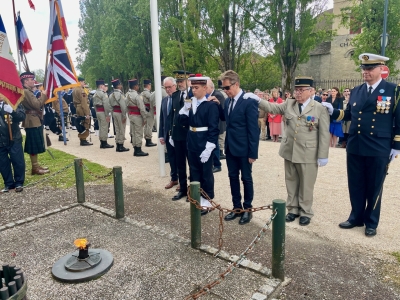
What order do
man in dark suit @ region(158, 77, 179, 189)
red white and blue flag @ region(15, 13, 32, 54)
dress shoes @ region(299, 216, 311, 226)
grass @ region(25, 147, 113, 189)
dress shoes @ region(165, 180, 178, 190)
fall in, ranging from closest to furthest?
1. dress shoes @ region(299, 216, 311, 226)
2. man in dark suit @ region(158, 77, 179, 189)
3. dress shoes @ region(165, 180, 178, 190)
4. grass @ region(25, 147, 113, 189)
5. red white and blue flag @ region(15, 13, 32, 54)

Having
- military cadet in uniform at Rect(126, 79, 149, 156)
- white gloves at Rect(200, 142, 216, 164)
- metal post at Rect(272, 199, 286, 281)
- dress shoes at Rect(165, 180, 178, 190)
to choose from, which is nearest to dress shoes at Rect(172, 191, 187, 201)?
dress shoes at Rect(165, 180, 178, 190)

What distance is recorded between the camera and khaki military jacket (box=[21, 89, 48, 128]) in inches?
→ 301

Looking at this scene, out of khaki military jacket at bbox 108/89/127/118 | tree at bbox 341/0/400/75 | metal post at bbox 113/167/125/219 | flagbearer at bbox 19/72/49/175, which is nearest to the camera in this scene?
metal post at bbox 113/167/125/219

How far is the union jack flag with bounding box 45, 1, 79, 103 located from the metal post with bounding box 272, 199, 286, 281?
616cm

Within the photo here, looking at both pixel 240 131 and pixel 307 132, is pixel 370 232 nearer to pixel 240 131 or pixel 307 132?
pixel 307 132

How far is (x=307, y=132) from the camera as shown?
472 cm

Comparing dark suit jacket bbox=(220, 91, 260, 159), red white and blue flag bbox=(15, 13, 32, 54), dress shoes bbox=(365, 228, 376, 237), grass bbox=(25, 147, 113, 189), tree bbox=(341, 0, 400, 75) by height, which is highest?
tree bbox=(341, 0, 400, 75)

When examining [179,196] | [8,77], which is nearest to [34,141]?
[8,77]

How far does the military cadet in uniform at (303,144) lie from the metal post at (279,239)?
4.97 ft

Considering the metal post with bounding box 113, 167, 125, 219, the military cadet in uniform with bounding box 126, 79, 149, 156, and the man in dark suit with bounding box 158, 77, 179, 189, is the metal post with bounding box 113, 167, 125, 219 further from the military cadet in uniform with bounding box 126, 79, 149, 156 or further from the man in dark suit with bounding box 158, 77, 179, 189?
the military cadet in uniform with bounding box 126, 79, 149, 156

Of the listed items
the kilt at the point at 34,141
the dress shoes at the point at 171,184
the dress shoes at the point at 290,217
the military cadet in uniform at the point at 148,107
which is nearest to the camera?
the dress shoes at the point at 290,217

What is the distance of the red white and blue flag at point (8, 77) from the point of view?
6273 mm

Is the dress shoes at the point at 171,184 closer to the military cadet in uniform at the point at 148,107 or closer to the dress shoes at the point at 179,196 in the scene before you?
the dress shoes at the point at 179,196

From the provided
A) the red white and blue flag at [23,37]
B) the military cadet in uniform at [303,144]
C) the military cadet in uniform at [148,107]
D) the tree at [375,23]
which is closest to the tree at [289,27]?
the tree at [375,23]
